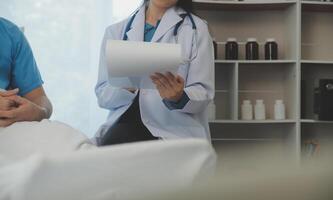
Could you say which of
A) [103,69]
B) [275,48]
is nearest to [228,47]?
[275,48]

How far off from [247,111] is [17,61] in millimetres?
1830

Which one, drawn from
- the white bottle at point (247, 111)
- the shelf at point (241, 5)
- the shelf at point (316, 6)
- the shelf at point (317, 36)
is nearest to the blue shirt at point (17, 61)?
the shelf at point (241, 5)

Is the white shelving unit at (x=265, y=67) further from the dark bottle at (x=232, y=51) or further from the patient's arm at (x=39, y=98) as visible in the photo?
the patient's arm at (x=39, y=98)

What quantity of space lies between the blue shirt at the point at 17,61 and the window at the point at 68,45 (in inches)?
64.6

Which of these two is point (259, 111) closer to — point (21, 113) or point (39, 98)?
point (39, 98)

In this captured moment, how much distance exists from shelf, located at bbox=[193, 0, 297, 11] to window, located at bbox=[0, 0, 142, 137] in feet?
1.93

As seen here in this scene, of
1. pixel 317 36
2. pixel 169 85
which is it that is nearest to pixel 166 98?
pixel 169 85

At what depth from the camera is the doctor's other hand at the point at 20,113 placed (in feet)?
3.00

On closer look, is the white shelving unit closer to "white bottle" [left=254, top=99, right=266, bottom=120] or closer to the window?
"white bottle" [left=254, top=99, right=266, bottom=120]

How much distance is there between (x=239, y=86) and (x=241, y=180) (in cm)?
289

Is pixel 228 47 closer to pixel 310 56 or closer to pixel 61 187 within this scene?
pixel 310 56

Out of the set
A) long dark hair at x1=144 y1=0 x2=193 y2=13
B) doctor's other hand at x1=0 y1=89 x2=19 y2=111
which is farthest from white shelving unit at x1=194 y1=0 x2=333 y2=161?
doctor's other hand at x1=0 y1=89 x2=19 y2=111

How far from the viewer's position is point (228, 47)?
9.64ft

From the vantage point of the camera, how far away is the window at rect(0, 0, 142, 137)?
305 cm
